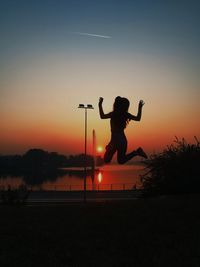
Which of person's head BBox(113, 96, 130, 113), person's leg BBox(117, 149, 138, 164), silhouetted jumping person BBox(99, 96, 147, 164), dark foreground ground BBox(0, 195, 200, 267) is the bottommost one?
dark foreground ground BBox(0, 195, 200, 267)

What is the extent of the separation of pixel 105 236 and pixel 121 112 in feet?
8.31

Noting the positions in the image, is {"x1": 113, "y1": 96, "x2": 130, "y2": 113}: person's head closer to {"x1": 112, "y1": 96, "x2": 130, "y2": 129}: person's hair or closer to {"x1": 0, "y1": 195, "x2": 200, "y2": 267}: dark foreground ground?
{"x1": 112, "y1": 96, "x2": 130, "y2": 129}: person's hair

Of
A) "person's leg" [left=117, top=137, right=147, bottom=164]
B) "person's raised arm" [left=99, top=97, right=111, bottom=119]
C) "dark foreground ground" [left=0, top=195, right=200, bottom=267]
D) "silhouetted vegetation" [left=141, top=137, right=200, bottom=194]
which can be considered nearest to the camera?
"dark foreground ground" [left=0, top=195, right=200, bottom=267]

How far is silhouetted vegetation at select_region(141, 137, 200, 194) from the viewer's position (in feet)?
40.6

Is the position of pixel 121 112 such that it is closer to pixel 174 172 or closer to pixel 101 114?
pixel 101 114

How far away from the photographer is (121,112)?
28.0 ft

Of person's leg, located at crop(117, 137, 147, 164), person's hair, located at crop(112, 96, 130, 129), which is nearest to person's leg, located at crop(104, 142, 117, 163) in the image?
person's leg, located at crop(117, 137, 147, 164)

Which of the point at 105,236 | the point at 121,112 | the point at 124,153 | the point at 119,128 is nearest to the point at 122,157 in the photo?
the point at 124,153

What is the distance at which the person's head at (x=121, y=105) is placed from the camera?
8586 mm

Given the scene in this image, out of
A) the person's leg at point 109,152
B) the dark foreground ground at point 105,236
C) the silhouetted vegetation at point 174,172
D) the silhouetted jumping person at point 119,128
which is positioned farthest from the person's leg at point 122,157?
the silhouetted vegetation at point 174,172

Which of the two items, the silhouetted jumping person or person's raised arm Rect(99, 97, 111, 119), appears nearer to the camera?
the silhouetted jumping person

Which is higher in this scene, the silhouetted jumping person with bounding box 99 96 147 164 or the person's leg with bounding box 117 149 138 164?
the silhouetted jumping person with bounding box 99 96 147 164

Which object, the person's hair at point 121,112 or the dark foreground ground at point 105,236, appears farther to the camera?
the person's hair at point 121,112

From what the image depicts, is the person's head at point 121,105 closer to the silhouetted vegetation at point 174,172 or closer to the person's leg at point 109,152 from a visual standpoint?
the person's leg at point 109,152
